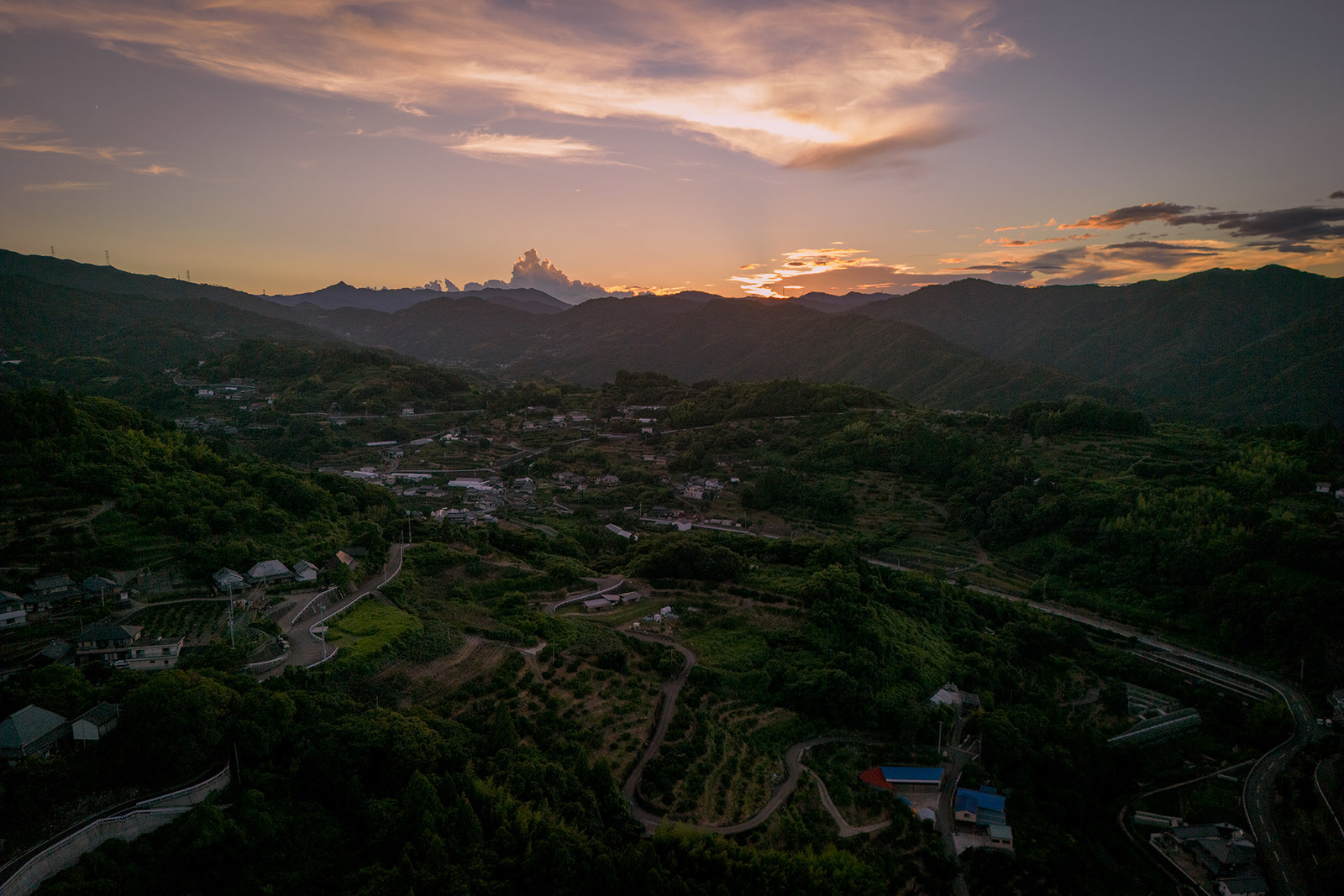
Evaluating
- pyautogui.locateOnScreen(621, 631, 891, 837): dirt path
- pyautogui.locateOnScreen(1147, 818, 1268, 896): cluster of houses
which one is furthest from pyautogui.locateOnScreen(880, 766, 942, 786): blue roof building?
pyautogui.locateOnScreen(1147, 818, 1268, 896): cluster of houses

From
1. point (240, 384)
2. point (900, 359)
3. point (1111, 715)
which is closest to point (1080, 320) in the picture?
point (900, 359)

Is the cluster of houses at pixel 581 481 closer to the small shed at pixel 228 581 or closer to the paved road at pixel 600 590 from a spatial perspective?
the paved road at pixel 600 590

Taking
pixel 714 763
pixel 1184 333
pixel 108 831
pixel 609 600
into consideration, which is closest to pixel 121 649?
pixel 108 831

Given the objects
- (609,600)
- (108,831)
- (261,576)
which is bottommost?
(609,600)

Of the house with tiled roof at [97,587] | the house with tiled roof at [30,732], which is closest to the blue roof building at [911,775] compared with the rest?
the house with tiled roof at [30,732]

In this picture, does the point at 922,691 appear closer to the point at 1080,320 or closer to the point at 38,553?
the point at 38,553

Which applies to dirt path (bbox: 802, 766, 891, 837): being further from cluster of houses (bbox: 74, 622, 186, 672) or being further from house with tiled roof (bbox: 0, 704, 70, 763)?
house with tiled roof (bbox: 0, 704, 70, 763)

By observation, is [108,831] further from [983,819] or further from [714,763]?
[983,819]
